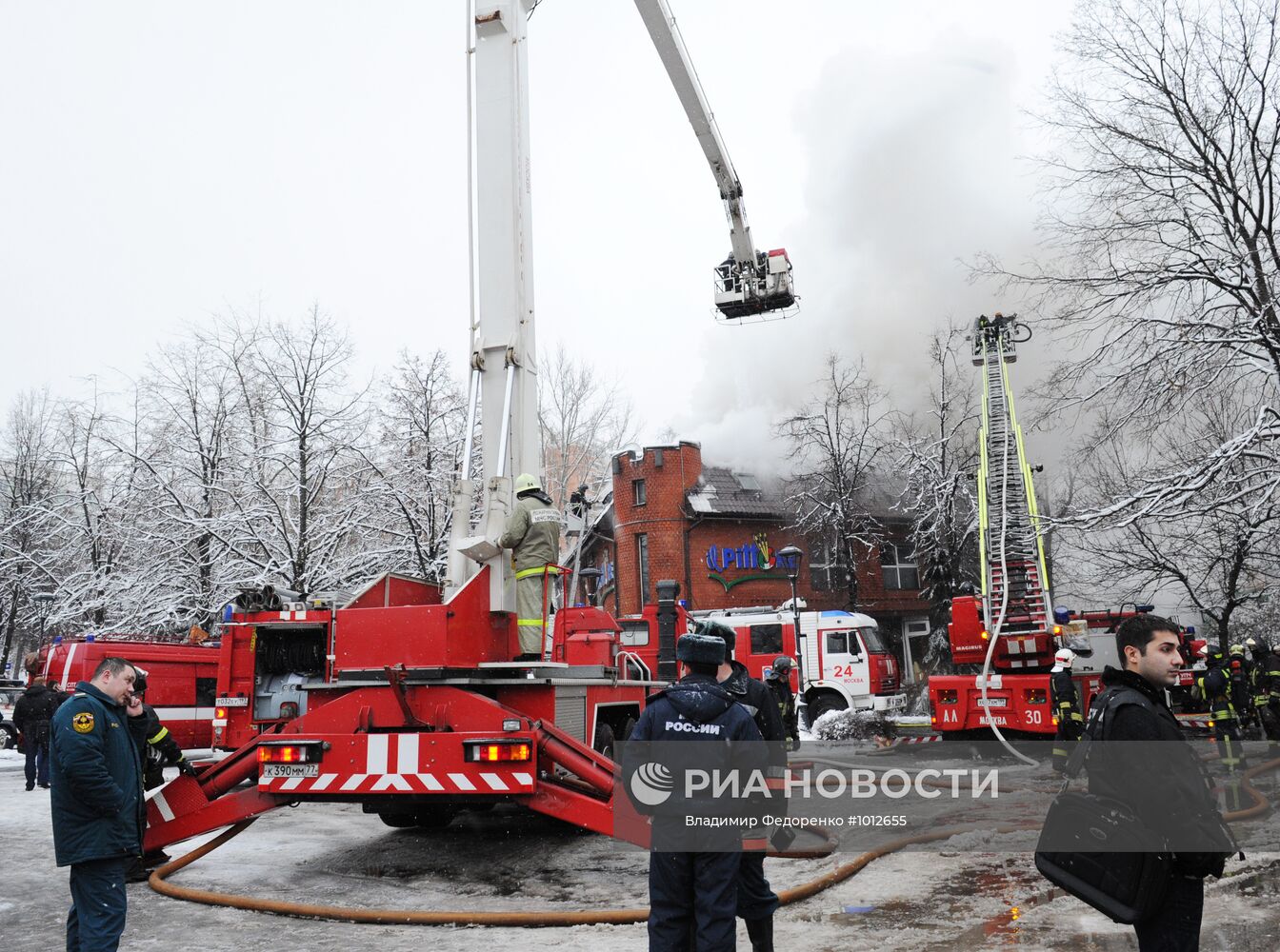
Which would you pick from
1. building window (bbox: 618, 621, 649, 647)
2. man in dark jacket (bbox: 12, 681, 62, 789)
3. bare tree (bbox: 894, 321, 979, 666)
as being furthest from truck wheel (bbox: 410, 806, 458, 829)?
bare tree (bbox: 894, 321, 979, 666)

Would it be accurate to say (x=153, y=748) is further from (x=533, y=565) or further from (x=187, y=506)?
(x=187, y=506)

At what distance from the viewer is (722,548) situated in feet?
98.8

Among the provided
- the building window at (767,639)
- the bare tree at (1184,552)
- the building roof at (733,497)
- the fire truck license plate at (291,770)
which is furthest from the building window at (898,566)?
the fire truck license plate at (291,770)

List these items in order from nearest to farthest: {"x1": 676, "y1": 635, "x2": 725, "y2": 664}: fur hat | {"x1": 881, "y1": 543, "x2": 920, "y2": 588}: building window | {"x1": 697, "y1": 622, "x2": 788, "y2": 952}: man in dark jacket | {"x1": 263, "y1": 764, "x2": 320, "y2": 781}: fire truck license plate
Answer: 1. {"x1": 676, "y1": 635, "x2": 725, "y2": 664}: fur hat
2. {"x1": 697, "y1": 622, "x2": 788, "y2": 952}: man in dark jacket
3. {"x1": 263, "y1": 764, "x2": 320, "y2": 781}: fire truck license plate
4. {"x1": 881, "y1": 543, "x2": 920, "y2": 588}: building window

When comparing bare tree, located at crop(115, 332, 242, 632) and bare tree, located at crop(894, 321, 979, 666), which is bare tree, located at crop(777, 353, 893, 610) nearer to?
bare tree, located at crop(894, 321, 979, 666)

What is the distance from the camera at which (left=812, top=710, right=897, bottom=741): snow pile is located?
1741 centimetres

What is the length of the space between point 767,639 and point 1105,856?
1721cm

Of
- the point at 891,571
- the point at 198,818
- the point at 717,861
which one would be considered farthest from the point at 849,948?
the point at 891,571

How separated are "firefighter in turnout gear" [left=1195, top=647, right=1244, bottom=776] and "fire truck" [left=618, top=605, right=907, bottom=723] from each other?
775 cm

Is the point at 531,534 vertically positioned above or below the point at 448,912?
above

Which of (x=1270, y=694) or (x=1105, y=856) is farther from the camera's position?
(x=1270, y=694)

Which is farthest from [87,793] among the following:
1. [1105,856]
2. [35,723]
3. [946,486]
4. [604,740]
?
[946,486]

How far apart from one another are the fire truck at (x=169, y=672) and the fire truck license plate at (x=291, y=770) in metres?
10.7

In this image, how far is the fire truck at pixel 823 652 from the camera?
19.2m
